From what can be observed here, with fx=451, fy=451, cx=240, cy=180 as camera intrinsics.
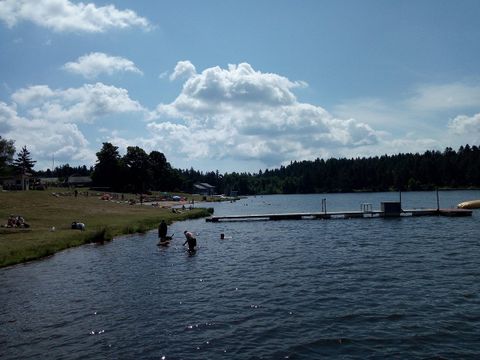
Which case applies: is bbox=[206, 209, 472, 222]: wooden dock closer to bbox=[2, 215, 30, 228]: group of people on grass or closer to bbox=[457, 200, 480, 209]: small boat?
bbox=[457, 200, 480, 209]: small boat

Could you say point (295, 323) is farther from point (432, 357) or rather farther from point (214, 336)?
point (432, 357)

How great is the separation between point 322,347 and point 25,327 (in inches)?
494

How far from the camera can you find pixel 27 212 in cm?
6122

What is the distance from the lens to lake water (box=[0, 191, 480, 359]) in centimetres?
1591

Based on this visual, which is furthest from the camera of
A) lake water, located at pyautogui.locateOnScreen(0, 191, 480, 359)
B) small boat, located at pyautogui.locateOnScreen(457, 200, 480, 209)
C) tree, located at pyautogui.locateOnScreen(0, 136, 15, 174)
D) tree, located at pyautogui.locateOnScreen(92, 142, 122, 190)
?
tree, located at pyautogui.locateOnScreen(92, 142, 122, 190)

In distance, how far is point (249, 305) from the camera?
21469 millimetres

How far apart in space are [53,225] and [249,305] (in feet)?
132

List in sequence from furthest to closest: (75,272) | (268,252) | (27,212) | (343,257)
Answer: (27,212)
(268,252)
(343,257)
(75,272)

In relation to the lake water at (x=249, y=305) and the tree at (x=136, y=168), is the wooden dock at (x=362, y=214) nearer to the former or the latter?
the lake water at (x=249, y=305)

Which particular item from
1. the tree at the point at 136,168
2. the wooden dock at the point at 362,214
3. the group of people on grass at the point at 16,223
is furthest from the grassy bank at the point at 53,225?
the tree at the point at 136,168

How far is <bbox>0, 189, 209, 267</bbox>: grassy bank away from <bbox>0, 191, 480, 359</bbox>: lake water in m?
3.61

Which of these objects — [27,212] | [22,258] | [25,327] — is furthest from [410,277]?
[27,212]

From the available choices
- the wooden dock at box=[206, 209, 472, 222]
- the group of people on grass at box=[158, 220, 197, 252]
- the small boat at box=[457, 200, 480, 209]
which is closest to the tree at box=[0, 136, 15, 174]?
the wooden dock at box=[206, 209, 472, 222]

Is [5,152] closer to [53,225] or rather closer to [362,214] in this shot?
[53,225]
